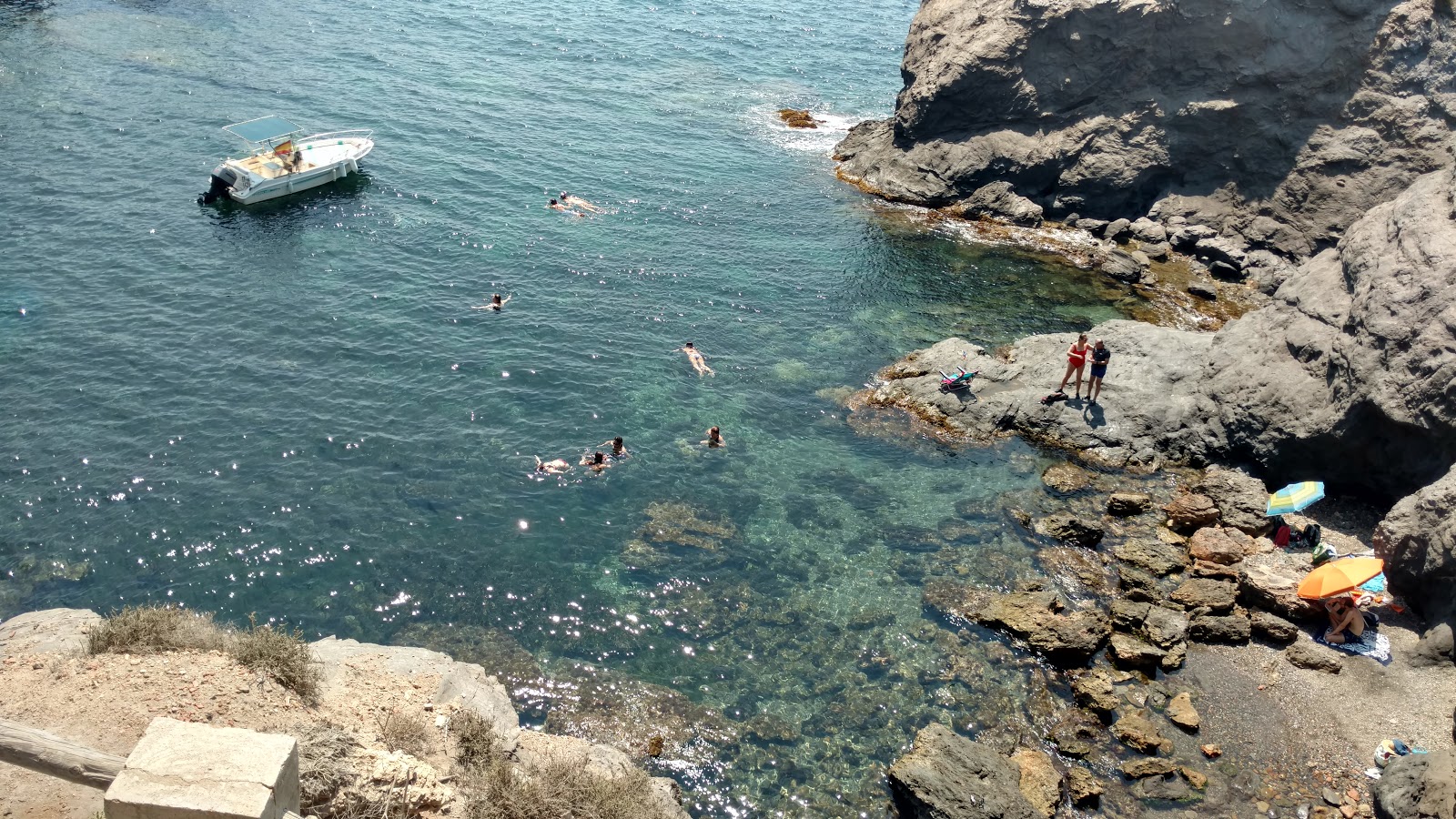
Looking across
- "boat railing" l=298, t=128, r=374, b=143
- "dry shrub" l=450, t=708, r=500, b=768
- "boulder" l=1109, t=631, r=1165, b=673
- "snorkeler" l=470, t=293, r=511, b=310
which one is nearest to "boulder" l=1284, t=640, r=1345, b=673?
"boulder" l=1109, t=631, r=1165, b=673

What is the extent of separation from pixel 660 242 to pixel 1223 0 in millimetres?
28141

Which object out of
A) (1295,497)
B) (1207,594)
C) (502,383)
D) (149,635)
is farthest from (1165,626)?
(149,635)

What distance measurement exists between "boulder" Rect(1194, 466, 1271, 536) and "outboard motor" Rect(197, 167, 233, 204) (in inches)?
1673

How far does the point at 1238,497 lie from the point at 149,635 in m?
28.4

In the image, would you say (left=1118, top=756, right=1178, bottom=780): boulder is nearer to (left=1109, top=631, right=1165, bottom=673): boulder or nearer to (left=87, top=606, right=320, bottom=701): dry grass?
(left=1109, top=631, right=1165, bottom=673): boulder

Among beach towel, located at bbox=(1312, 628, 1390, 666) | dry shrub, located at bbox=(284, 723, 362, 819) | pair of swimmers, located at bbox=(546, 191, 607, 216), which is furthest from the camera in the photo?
pair of swimmers, located at bbox=(546, 191, 607, 216)

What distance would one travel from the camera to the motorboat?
4375 centimetres

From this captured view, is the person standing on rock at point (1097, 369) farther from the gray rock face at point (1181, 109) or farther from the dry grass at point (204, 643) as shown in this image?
the dry grass at point (204, 643)

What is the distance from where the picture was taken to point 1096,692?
→ 21.8 m

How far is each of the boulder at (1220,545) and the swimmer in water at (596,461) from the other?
17393mm

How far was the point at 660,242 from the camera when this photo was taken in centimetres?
4459

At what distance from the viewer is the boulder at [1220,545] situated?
26.1 metres

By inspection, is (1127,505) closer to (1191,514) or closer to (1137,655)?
(1191,514)

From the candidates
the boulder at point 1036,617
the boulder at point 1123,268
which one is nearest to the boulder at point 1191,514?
the boulder at point 1036,617
